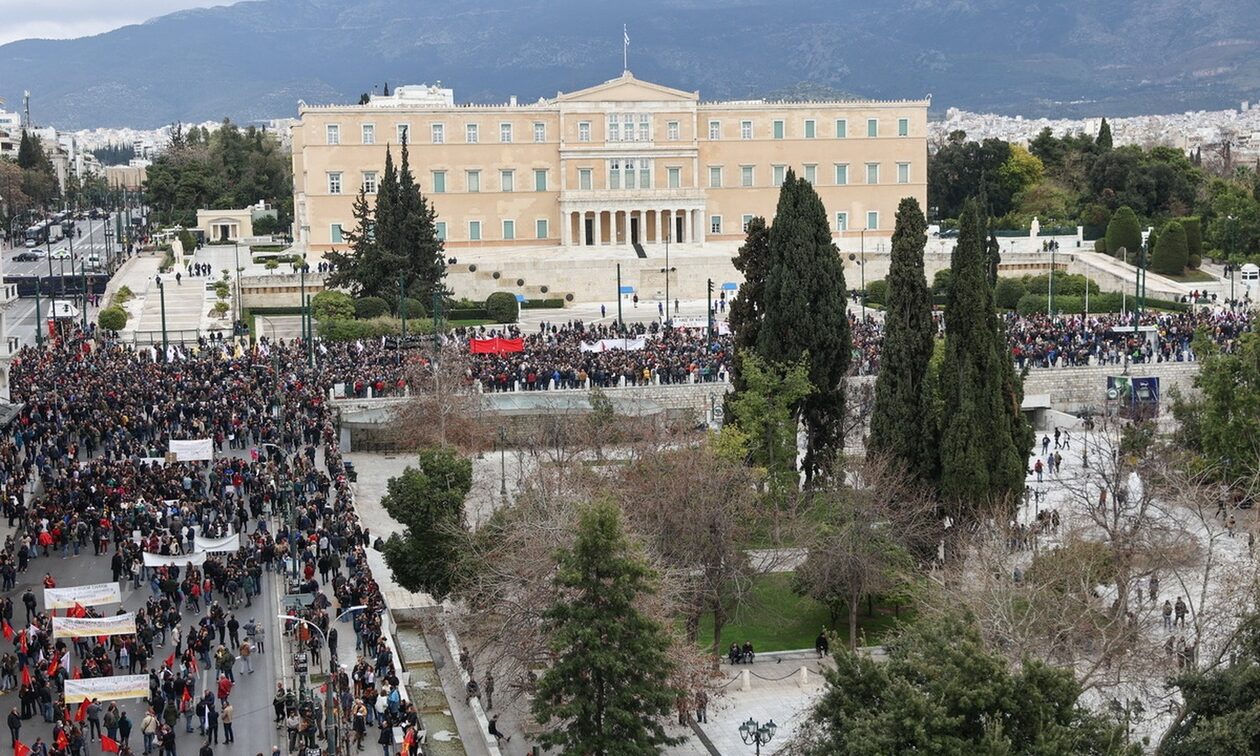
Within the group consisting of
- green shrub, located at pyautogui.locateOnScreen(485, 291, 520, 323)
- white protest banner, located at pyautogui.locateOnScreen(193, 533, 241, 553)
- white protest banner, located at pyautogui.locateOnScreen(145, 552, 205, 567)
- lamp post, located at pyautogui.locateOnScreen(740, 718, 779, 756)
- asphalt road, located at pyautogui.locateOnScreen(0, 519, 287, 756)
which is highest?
green shrub, located at pyautogui.locateOnScreen(485, 291, 520, 323)

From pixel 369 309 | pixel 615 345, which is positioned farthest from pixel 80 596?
pixel 369 309

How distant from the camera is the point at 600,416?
39.6 m

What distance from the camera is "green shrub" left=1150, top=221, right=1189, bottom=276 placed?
72188 mm

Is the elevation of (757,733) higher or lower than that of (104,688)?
lower

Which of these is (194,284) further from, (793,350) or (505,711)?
(505,711)

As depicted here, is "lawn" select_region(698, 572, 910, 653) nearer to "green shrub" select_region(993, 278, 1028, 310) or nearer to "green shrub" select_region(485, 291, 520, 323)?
"green shrub" select_region(485, 291, 520, 323)

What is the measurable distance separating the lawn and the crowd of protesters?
6749 mm

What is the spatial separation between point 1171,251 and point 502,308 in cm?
2894

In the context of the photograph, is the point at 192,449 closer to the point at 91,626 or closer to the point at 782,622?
the point at 91,626

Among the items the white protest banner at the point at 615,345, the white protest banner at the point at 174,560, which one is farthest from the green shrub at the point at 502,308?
the white protest banner at the point at 174,560

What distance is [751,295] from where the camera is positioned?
38312 millimetres

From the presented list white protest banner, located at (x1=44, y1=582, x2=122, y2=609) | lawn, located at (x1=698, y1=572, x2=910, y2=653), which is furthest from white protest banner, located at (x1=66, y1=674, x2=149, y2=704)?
lawn, located at (x1=698, y1=572, x2=910, y2=653)

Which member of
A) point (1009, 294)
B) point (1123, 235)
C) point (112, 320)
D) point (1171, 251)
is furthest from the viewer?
point (1123, 235)

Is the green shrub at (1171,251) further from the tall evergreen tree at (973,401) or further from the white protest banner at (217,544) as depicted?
the white protest banner at (217,544)
